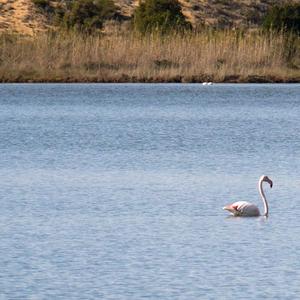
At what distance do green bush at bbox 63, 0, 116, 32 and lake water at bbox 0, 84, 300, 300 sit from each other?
23.6 m

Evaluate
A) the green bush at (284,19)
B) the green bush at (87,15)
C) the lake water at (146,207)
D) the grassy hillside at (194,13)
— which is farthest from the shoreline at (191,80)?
the grassy hillside at (194,13)

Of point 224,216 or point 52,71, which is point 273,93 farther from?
point 224,216

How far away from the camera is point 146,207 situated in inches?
682

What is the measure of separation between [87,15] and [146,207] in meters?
43.9

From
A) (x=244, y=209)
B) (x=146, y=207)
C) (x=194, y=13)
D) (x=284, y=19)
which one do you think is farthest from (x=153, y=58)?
(x=194, y=13)

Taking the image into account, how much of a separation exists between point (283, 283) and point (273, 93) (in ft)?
97.0

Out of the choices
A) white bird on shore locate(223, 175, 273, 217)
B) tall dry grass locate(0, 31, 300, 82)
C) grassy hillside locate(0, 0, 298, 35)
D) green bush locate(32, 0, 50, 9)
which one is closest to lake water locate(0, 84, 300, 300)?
white bird on shore locate(223, 175, 273, 217)

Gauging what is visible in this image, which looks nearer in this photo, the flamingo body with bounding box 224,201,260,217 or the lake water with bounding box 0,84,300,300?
the lake water with bounding box 0,84,300,300

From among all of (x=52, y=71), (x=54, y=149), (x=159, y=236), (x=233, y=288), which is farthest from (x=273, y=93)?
(x=233, y=288)

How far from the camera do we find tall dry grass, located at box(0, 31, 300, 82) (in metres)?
42.6

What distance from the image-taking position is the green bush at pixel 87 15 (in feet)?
192

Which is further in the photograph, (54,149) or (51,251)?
(54,149)

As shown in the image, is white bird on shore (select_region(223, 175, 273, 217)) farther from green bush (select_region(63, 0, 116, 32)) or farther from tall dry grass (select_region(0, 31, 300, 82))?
green bush (select_region(63, 0, 116, 32))

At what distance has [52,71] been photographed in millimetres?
44406
